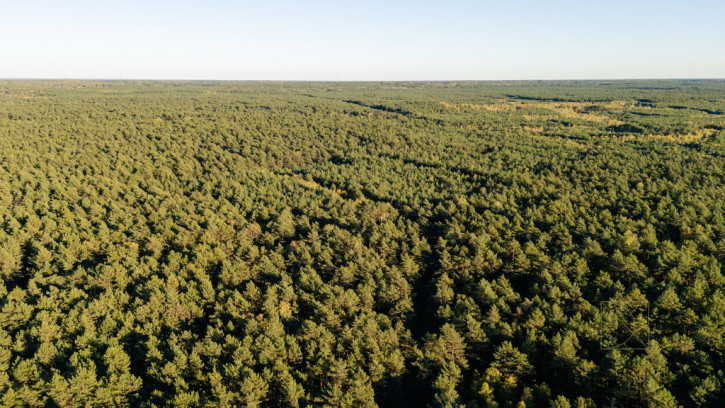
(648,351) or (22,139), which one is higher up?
(22,139)

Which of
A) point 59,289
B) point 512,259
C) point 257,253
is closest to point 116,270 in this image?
point 59,289

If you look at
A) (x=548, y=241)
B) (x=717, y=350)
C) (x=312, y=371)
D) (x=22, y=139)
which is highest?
(x=22, y=139)

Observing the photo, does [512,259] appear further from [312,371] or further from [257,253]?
[257,253]

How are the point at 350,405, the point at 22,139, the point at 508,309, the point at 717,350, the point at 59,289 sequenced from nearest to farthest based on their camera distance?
the point at 350,405 < the point at 717,350 < the point at 508,309 < the point at 59,289 < the point at 22,139

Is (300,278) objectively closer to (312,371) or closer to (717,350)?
(312,371)

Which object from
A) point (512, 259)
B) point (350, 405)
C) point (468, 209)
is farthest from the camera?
point (468, 209)

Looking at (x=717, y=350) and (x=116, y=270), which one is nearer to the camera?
(x=717, y=350)

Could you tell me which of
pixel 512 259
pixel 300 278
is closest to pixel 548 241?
pixel 512 259
